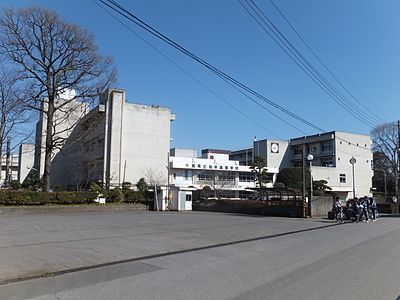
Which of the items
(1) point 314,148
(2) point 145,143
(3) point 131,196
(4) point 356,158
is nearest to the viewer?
(3) point 131,196

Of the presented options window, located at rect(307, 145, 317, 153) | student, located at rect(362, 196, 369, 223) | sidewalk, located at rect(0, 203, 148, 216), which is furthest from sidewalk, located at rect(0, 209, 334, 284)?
window, located at rect(307, 145, 317, 153)

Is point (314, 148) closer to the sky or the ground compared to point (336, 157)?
closer to the sky

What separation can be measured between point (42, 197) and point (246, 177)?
49004 mm

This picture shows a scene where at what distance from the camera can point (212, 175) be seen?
75.0 metres

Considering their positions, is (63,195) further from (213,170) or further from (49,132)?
(213,170)

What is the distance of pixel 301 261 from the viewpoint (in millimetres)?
10945

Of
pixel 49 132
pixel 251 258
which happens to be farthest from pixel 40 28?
pixel 251 258

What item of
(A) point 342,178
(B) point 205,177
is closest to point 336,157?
(A) point 342,178

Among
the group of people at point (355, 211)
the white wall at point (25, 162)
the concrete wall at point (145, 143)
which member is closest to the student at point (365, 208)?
the group of people at point (355, 211)

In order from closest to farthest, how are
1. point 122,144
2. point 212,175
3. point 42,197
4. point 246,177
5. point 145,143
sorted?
1. point 42,197
2. point 122,144
3. point 145,143
4. point 212,175
5. point 246,177

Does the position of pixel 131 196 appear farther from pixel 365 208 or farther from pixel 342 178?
pixel 342 178

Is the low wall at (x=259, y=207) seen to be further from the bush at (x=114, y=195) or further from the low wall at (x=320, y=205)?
the bush at (x=114, y=195)

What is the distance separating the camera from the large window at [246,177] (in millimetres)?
79250

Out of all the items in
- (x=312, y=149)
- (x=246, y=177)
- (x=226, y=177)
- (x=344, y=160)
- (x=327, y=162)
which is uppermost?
(x=312, y=149)
